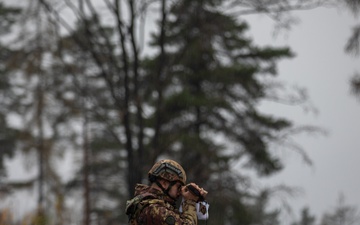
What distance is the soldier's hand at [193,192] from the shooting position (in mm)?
4848

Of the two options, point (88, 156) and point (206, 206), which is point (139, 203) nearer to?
point (206, 206)

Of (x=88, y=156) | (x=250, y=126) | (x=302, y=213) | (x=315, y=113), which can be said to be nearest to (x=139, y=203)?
(x=315, y=113)

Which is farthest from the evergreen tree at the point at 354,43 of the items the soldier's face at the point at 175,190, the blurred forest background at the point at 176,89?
the soldier's face at the point at 175,190

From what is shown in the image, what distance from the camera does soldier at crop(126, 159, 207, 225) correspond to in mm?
4750

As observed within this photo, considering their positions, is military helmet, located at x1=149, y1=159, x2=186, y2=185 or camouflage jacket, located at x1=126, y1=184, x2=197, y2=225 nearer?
camouflage jacket, located at x1=126, y1=184, x2=197, y2=225

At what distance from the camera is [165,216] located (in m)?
4.70

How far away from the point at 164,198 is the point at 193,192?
0.21 m

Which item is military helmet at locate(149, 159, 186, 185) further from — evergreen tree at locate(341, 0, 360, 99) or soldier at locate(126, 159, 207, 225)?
evergreen tree at locate(341, 0, 360, 99)

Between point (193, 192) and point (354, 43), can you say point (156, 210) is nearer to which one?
point (193, 192)

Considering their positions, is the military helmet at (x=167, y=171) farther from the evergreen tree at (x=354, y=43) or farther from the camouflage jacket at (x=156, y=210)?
the evergreen tree at (x=354, y=43)

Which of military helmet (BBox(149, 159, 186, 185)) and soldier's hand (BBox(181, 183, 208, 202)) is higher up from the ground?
military helmet (BBox(149, 159, 186, 185))

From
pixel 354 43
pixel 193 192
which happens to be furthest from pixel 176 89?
pixel 193 192

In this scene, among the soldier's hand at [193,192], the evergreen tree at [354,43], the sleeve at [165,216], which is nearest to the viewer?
the sleeve at [165,216]

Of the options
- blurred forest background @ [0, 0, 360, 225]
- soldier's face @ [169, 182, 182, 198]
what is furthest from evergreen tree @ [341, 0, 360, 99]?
soldier's face @ [169, 182, 182, 198]
